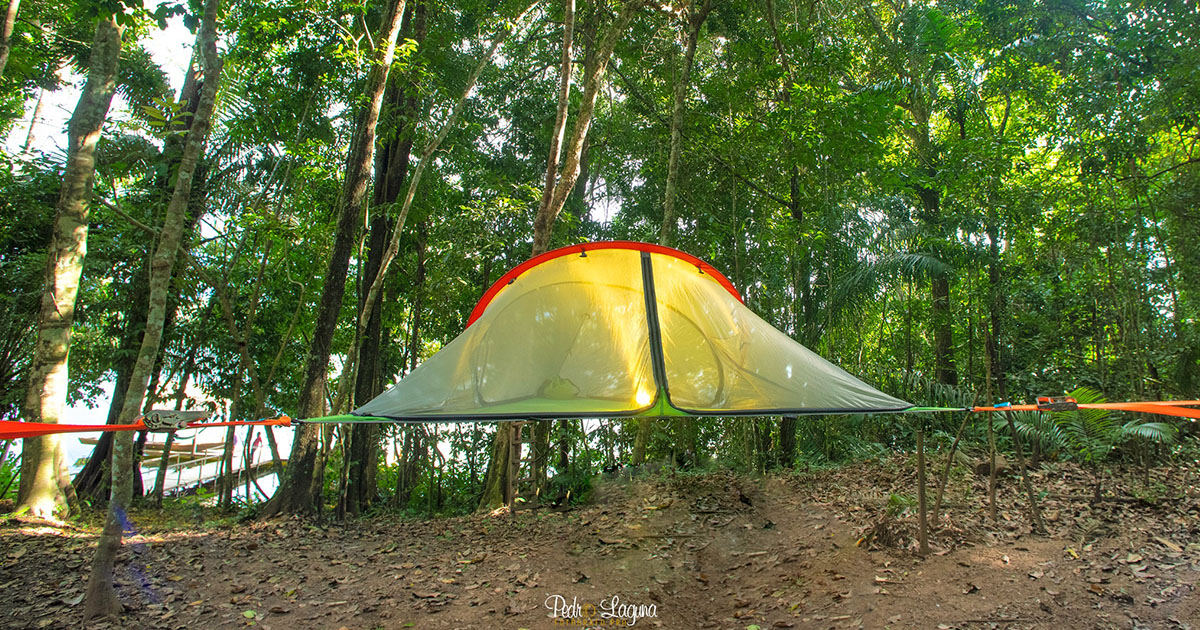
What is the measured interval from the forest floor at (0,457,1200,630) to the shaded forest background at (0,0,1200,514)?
1034mm

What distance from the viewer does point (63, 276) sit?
4.44 m

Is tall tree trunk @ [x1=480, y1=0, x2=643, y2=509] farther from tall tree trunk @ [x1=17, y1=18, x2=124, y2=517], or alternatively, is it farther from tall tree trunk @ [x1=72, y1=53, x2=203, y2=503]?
tall tree trunk @ [x1=72, y1=53, x2=203, y2=503]

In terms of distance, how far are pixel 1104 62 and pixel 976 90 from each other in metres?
2.80

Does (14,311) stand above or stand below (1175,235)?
below

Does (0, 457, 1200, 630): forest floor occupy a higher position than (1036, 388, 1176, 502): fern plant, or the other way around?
(1036, 388, 1176, 502): fern plant

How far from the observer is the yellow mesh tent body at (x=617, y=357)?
105 inches

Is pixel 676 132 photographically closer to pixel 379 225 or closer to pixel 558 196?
pixel 558 196

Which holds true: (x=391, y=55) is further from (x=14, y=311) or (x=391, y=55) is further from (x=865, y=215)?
(x=865, y=215)

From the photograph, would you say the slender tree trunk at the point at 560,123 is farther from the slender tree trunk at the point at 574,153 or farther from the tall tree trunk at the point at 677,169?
the tall tree trunk at the point at 677,169

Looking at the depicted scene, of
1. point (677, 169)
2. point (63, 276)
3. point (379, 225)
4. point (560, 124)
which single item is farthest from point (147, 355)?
point (677, 169)

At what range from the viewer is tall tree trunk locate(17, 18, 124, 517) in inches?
169

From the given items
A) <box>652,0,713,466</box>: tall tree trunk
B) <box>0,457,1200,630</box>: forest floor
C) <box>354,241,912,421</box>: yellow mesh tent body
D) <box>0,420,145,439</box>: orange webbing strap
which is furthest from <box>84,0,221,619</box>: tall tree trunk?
<box>652,0,713,466</box>: tall tree trunk

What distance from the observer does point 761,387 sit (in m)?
2.85

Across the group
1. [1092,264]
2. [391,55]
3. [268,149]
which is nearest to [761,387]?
[391,55]
